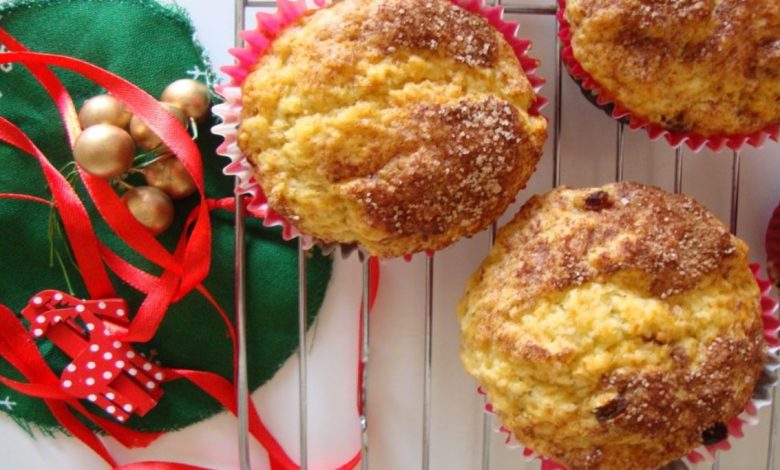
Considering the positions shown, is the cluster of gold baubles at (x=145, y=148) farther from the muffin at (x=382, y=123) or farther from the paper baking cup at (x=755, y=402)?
the paper baking cup at (x=755, y=402)

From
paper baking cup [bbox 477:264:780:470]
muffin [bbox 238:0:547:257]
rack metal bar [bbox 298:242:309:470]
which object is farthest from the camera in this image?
rack metal bar [bbox 298:242:309:470]

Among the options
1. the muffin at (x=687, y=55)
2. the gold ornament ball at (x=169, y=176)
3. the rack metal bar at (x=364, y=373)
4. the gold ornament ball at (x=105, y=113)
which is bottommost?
the rack metal bar at (x=364, y=373)

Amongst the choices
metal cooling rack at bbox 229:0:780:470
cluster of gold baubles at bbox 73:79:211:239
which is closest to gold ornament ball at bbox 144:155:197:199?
cluster of gold baubles at bbox 73:79:211:239

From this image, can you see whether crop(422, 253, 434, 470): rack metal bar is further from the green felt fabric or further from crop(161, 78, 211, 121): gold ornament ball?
crop(161, 78, 211, 121): gold ornament ball

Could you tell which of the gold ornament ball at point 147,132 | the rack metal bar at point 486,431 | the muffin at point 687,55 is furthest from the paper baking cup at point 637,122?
the gold ornament ball at point 147,132

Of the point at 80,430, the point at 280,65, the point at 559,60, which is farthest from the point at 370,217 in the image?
the point at 80,430

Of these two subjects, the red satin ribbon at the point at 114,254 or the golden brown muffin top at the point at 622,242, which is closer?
the golden brown muffin top at the point at 622,242

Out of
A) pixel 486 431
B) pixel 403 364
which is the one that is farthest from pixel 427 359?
pixel 486 431

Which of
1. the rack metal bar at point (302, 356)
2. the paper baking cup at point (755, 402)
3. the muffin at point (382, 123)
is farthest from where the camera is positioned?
the rack metal bar at point (302, 356)

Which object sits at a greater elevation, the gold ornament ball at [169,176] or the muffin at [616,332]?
the gold ornament ball at [169,176]
